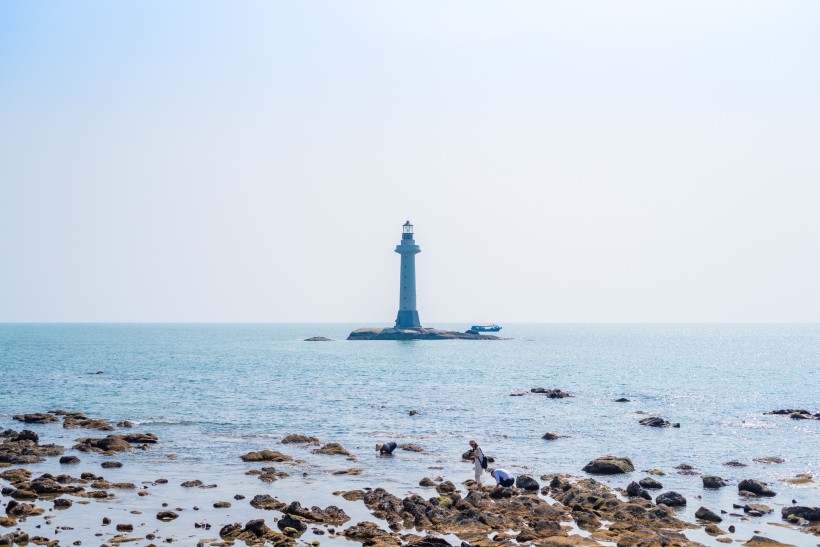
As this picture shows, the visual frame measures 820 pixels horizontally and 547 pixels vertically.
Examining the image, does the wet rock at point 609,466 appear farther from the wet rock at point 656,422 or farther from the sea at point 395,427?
the wet rock at point 656,422

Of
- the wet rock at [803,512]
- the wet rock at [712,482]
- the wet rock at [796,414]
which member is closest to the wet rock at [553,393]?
the wet rock at [796,414]

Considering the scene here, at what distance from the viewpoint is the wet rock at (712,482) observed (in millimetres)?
35225

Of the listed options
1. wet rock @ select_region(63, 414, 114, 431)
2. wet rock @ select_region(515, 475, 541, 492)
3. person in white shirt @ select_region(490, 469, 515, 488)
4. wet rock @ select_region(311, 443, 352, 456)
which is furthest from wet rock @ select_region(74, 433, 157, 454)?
wet rock @ select_region(515, 475, 541, 492)

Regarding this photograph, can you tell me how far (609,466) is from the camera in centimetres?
3834

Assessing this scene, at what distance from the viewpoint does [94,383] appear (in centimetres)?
8644

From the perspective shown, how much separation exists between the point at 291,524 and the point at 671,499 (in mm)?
15900

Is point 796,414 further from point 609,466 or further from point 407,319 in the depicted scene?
point 407,319

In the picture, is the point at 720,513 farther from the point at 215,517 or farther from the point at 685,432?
the point at 685,432

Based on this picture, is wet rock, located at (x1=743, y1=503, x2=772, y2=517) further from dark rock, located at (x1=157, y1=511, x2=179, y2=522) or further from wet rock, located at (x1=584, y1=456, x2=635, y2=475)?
dark rock, located at (x1=157, y1=511, x2=179, y2=522)

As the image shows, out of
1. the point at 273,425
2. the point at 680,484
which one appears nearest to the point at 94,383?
the point at 273,425

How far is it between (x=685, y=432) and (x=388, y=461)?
23.8 m

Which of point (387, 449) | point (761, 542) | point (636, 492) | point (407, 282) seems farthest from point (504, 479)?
point (407, 282)

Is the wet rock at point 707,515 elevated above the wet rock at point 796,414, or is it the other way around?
the wet rock at point 796,414

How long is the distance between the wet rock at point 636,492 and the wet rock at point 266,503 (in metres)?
14.9
